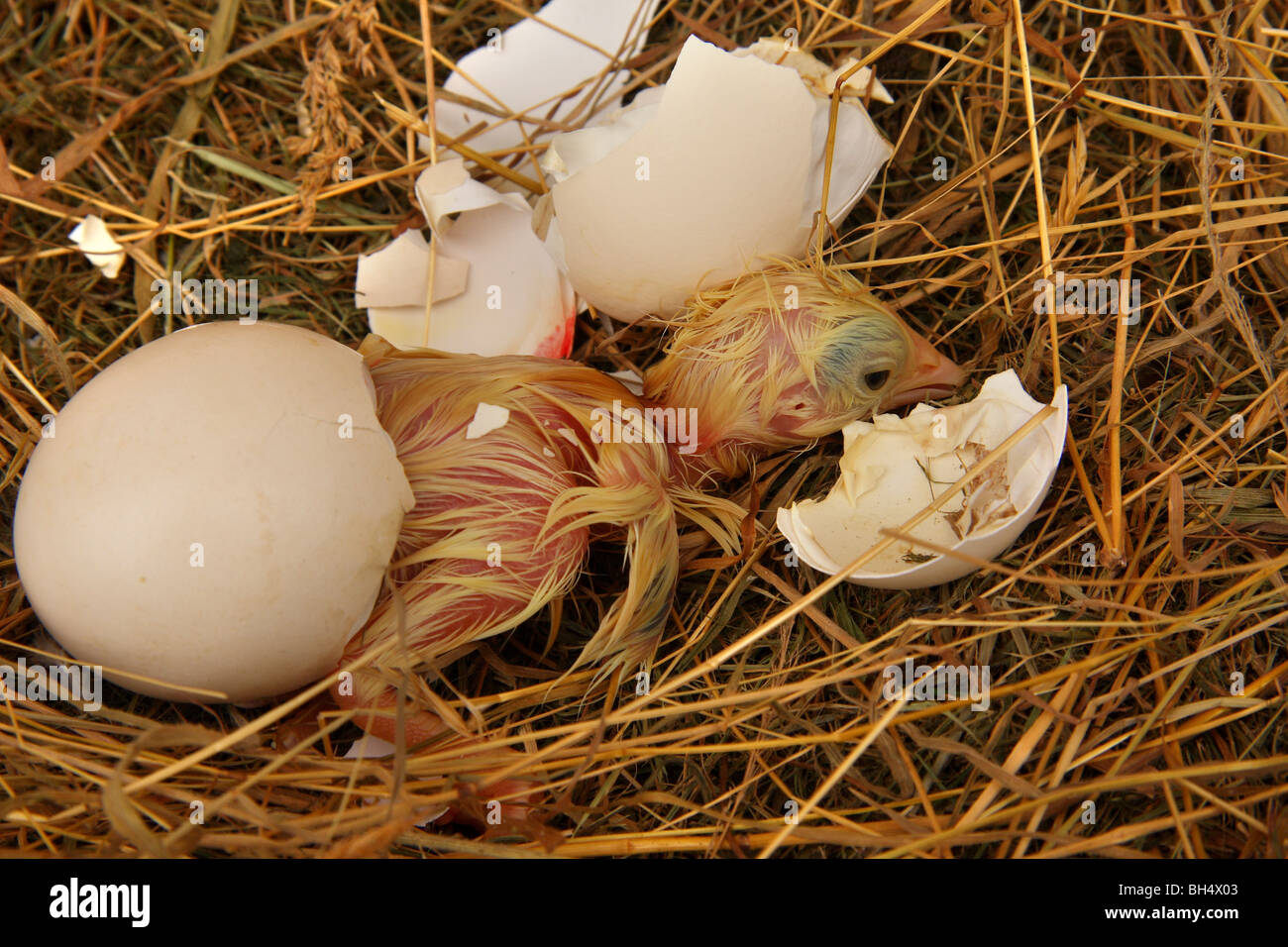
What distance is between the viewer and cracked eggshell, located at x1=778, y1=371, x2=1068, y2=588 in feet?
4.18

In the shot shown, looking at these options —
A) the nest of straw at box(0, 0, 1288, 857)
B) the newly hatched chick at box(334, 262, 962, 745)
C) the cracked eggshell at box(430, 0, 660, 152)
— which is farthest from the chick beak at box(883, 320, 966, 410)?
the cracked eggshell at box(430, 0, 660, 152)

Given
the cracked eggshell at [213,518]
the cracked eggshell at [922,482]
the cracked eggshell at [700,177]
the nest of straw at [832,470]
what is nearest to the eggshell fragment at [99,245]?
the nest of straw at [832,470]

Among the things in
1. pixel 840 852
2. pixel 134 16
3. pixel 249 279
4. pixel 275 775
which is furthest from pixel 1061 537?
pixel 134 16

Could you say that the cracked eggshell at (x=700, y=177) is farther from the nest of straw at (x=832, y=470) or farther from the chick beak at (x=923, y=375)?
the chick beak at (x=923, y=375)

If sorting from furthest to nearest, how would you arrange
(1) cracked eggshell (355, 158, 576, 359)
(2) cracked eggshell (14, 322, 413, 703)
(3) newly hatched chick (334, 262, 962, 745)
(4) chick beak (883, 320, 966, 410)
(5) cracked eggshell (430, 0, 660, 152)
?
(5) cracked eggshell (430, 0, 660, 152) → (1) cracked eggshell (355, 158, 576, 359) → (4) chick beak (883, 320, 966, 410) → (3) newly hatched chick (334, 262, 962, 745) → (2) cracked eggshell (14, 322, 413, 703)

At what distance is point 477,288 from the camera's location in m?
1.56

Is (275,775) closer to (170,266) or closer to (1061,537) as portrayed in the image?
(170,266)

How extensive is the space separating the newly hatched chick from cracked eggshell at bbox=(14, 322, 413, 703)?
3.2 inches

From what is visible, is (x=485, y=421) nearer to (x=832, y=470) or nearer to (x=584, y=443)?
(x=584, y=443)

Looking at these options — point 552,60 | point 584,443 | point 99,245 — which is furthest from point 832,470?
point 99,245

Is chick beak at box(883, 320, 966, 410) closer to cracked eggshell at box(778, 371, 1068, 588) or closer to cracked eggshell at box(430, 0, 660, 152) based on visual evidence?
cracked eggshell at box(778, 371, 1068, 588)

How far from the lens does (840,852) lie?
47.2 inches

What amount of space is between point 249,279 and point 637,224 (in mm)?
803

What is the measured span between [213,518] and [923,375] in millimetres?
971
